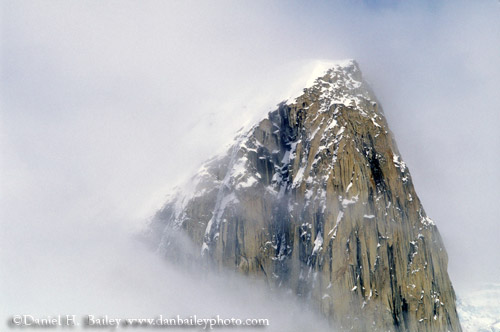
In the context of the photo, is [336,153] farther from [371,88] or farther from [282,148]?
Result: [371,88]

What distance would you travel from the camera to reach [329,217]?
108m

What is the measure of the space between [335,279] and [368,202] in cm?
2210

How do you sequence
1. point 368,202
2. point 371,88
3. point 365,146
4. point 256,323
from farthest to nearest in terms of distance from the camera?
point 371,88 < point 365,146 < point 368,202 < point 256,323

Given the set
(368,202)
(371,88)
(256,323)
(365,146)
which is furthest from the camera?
(371,88)

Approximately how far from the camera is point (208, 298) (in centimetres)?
11231

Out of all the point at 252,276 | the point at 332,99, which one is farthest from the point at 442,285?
the point at 332,99

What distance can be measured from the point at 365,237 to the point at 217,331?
4348 cm

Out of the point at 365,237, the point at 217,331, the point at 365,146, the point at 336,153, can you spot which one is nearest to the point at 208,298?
the point at 217,331

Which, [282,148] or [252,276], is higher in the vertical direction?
[282,148]

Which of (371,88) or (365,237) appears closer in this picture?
(365,237)

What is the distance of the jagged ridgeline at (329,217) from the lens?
346ft

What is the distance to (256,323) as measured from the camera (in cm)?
10188

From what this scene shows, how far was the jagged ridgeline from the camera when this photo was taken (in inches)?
4154

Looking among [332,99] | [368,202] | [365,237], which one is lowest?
[365,237]
